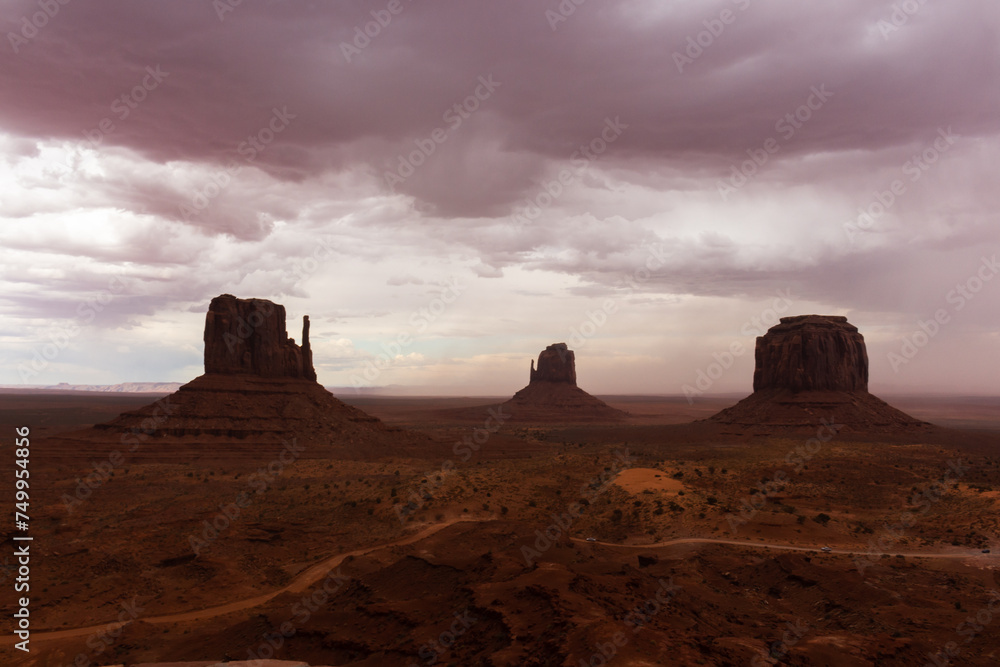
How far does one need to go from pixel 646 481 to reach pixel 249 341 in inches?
2655

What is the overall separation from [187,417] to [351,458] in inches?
945

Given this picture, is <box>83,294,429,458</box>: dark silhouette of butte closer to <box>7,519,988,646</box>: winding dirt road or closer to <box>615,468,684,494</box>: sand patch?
<box>615,468,684,494</box>: sand patch

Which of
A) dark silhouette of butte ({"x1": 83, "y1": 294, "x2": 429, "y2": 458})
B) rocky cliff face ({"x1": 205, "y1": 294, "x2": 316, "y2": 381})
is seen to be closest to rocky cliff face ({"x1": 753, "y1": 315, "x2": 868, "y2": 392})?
dark silhouette of butte ({"x1": 83, "y1": 294, "x2": 429, "y2": 458})

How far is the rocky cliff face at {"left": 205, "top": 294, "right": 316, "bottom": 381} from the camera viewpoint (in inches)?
3465

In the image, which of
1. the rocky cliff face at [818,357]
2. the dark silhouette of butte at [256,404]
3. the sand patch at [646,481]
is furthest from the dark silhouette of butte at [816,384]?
the dark silhouette of butte at [256,404]

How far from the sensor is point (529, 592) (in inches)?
722

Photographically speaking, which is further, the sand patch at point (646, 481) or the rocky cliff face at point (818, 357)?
the rocky cliff face at point (818, 357)

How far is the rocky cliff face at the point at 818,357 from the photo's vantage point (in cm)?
10425

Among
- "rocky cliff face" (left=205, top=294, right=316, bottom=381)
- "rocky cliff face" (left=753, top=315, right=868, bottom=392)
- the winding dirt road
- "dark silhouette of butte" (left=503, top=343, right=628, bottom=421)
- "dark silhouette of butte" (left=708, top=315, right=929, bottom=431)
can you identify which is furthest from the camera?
"dark silhouette of butte" (left=503, top=343, right=628, bottom=421)

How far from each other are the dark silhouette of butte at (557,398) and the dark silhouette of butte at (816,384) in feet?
208

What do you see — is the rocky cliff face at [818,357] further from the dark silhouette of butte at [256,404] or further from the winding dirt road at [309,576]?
the winding dirt road at [309,576]

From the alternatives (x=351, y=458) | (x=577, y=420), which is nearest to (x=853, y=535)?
(x=351, y=458)

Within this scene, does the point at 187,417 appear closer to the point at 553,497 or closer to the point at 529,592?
the point at 553,497

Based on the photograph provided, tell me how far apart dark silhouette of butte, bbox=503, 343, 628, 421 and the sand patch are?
118 metres
